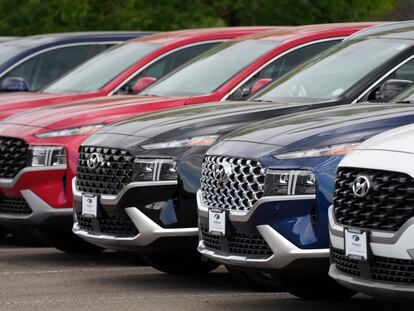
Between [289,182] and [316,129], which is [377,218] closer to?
[289,182]

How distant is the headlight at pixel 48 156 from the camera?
11.4 metres

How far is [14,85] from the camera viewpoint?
15.5 m

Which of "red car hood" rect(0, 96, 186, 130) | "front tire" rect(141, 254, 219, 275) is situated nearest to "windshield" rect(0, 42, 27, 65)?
"red car hood" rect(0, 96, 186, 130)

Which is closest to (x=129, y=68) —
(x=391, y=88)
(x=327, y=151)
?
(x=391, y=88)

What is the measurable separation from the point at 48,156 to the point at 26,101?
2.91m

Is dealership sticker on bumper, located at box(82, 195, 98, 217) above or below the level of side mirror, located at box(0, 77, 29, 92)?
above

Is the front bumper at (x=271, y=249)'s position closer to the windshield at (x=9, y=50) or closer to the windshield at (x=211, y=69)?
the windshield at (x=211, y=69)

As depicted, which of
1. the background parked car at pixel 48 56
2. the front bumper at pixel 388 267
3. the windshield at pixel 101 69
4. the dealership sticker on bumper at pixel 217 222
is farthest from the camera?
the background parked car at pixel 48 56

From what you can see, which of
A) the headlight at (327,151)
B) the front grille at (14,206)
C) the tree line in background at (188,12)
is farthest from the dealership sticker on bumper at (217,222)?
the tree line in background at (188,12)

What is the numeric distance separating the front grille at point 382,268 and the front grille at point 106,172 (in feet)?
8.02

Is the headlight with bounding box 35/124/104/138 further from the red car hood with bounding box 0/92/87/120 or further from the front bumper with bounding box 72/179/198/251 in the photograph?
the red car hood with bounding box 0/92/87/120

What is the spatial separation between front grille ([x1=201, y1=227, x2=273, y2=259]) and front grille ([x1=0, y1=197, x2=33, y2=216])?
3.23m

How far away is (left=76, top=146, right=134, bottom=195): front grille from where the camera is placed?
9.68 m

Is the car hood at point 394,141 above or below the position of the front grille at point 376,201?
above
